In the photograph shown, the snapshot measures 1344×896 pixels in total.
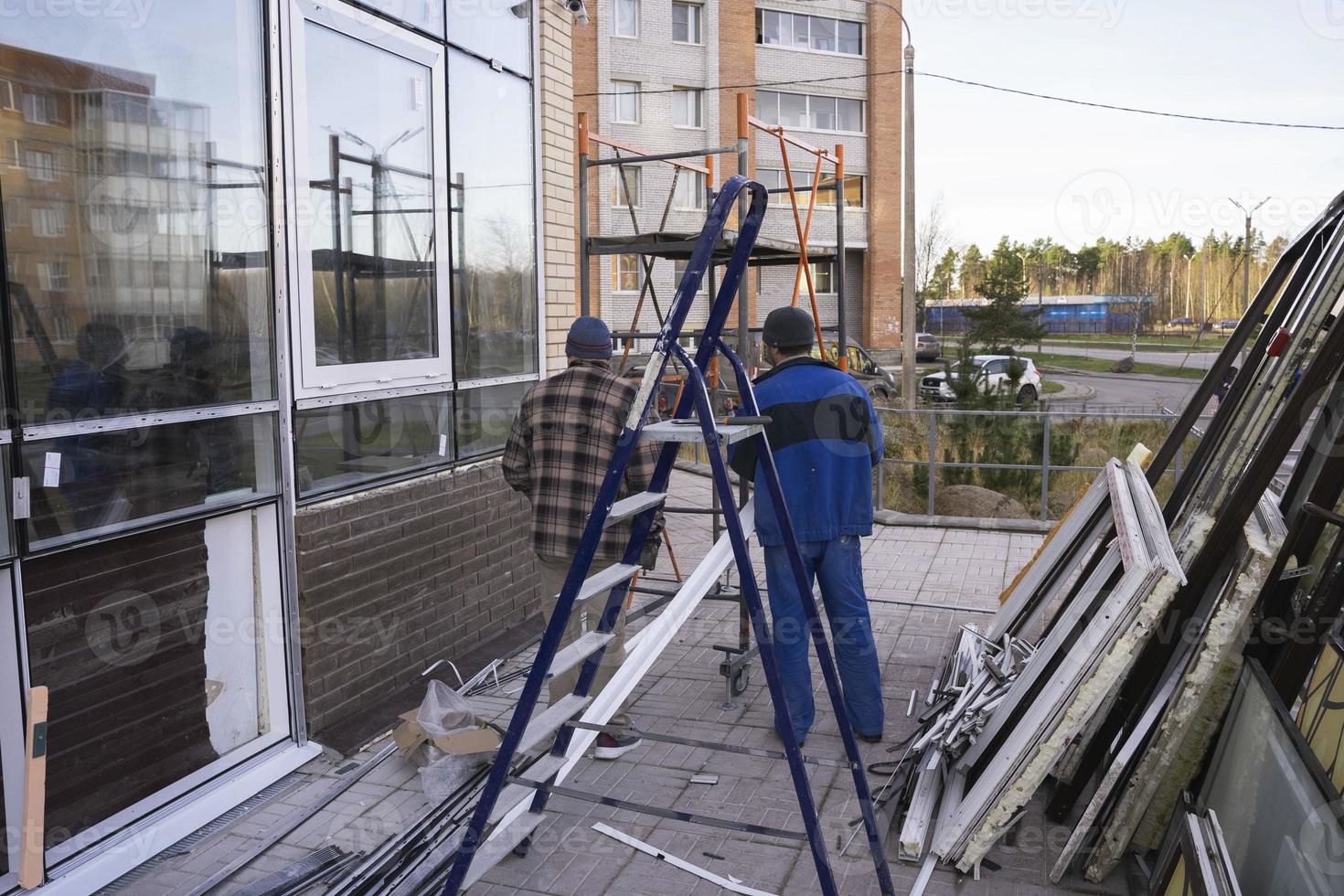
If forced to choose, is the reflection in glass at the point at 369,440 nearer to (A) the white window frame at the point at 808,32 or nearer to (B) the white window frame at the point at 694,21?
(B) the white window frame at the point at 694,21

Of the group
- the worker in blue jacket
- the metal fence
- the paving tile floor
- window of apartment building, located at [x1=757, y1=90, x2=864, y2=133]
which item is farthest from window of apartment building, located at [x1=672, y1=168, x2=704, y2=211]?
the worker in blue jacket

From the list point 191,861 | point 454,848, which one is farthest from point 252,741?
point 454,848

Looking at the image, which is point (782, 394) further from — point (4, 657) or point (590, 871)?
point (4, 657)

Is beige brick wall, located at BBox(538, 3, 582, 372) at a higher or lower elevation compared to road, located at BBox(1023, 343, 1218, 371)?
higher

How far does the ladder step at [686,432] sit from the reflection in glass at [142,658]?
6.75ft

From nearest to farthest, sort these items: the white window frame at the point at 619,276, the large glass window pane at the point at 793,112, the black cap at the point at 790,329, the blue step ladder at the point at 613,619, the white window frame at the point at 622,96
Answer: the blue step ladder at the point at 613,619
the black cap at the point at 790,329
the white window frame at the point at 619,276
the white window frame at the point at 622,96
the large glass window pane at the point at 793,112

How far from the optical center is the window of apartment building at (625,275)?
1330 inches

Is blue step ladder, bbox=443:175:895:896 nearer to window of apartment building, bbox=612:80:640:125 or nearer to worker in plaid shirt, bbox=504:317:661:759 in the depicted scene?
worker in plaid shirt, bbox=504:317:661:759

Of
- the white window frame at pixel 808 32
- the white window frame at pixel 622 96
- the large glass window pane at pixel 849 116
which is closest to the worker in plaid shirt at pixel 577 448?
the white window frame at pixel 622 96

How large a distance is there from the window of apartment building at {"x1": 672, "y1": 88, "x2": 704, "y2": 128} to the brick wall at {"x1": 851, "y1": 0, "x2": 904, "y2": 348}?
7.00 m

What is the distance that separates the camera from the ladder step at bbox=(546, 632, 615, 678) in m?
3.06

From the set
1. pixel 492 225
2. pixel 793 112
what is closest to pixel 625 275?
pixel 793 112

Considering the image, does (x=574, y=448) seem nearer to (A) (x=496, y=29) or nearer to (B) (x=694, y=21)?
(A) (x=496, y=29)

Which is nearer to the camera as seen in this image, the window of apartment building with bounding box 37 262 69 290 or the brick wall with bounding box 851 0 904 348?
the window of apartment building with bounding box 37 262 69 290
